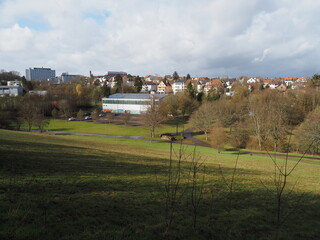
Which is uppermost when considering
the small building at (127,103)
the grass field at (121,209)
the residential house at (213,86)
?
the residential house at (213,86)

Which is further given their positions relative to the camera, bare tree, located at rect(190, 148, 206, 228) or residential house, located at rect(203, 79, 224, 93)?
residential house, located at rect(203, 79, 224, 93)

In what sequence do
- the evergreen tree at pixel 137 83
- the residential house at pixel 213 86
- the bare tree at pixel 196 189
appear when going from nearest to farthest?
1. the bare tree at pixel 196 189
2. the residential house at pixel 213 86
3. the evergreen tree at pixel 137 83

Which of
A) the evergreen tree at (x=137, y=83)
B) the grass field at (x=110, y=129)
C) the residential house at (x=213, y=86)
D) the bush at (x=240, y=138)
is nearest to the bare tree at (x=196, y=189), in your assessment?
the bush at (x=240, y=138)

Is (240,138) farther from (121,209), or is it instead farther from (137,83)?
(137,83)

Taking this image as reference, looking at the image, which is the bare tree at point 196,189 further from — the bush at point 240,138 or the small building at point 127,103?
the small building at point 127,103

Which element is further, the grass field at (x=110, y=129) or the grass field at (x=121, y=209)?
the grass field at (x=110, y=129)

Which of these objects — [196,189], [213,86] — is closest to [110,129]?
[196,189]

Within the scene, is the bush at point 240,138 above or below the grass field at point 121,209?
below

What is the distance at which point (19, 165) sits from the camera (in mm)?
9672

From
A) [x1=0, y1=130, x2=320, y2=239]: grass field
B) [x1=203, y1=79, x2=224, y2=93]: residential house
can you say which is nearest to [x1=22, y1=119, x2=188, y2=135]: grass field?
[x1=0, y1=130, x2=320, y2=239]: grass field

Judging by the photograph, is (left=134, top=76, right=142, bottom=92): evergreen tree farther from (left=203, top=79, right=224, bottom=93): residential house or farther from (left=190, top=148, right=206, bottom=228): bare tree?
(left=190, top=148, right=206, bottom=228): bare tree

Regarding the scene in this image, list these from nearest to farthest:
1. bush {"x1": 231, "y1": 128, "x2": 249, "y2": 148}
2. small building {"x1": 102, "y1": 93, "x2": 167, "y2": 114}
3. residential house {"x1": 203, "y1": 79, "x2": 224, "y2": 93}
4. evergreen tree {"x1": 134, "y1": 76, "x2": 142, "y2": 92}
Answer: bush {"x1": 231, "y1": 128, "x2": 249, "y2": 148}, small building {"x1": 102, "y1": 93, "x2": 167, "y2": 114}, residential house {"x1": 203, "y1": 79, "x2": 224, "y2": 93}, evergreen tree {"x1": 134, "y1": 76, "x2": 142, "y2": 92}

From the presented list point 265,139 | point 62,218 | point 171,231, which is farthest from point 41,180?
point 265,139

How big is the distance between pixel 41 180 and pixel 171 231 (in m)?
5.67
